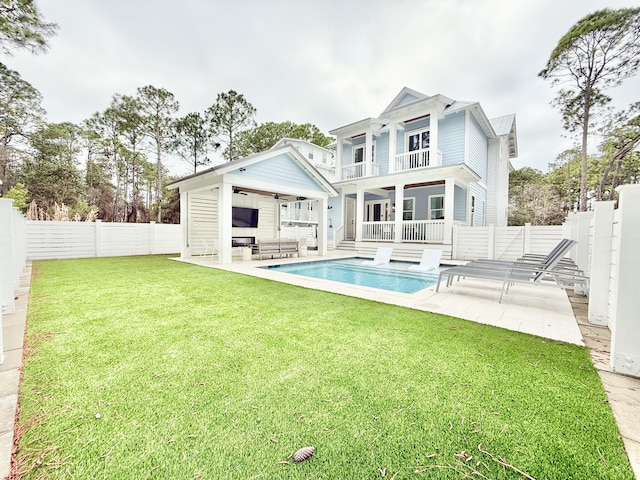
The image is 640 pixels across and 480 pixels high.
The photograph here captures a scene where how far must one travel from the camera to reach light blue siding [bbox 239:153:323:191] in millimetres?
10884

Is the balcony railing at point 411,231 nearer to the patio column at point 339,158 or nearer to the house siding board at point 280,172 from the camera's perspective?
the patio column at point 339,158

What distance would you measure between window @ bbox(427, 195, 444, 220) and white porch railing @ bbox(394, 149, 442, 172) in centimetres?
217

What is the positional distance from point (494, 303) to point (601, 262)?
175 centimetres

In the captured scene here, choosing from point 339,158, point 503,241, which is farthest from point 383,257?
point 339,158

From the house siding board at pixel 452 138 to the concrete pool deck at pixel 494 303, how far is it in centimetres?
924

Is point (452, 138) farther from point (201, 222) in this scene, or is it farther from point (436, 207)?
point (201, 222)

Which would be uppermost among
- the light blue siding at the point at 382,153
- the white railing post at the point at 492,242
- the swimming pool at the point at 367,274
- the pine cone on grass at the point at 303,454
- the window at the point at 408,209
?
the light blue siding at the point at 382,153

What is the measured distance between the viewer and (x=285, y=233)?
60.2 ft

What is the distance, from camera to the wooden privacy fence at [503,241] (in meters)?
10.4

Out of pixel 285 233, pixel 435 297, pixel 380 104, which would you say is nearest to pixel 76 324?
pixel 435 297

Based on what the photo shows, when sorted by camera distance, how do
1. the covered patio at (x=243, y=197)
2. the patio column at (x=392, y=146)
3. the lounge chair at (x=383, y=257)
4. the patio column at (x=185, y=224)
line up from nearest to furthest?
the covered patio at (x=243, y=197) → the lounge chair at (x=383, y=257) → the patio column at (x=185, y=224) → the patio column at (x=392, y=146)

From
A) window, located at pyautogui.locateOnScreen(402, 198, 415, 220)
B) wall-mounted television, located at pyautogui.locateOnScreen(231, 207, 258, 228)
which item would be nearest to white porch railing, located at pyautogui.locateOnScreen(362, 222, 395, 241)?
window, located at pyautogui.locateOnScreen(402, 198, 415, 220)

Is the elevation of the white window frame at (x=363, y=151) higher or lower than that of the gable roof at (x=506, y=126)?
lower

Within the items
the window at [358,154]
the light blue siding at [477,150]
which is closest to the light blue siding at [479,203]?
the light blue siding at [477,150]
